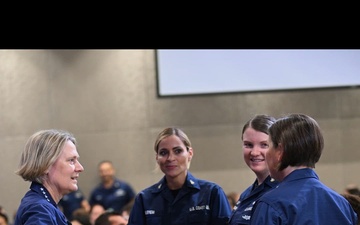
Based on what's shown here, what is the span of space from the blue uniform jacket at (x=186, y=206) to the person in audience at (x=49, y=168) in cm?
85

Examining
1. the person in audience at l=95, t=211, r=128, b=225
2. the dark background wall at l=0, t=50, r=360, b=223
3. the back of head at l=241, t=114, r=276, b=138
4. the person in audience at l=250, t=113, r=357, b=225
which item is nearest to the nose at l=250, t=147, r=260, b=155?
the back of head at l=241, t=114, r=276, b=138

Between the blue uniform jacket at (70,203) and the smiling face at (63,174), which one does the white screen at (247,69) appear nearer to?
the blue uniform jacket at (70,203)

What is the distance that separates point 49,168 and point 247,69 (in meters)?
6.73

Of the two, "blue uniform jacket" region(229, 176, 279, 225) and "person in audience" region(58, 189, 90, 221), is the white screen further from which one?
"blue uniform jacket" region(229, 176, 279, 225)

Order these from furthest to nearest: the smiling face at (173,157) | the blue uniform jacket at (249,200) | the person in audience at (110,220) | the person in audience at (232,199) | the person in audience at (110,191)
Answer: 1. the person in audience at (110,191)
2. the person in audience at (232,199)
3. the person in audience at (110,220)
4. the smiling face at (173,157)
5. the blue uniform jacket at (249,200)

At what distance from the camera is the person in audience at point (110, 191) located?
9.05m

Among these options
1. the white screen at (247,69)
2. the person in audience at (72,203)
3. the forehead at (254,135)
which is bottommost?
the person in audience at (72,203)

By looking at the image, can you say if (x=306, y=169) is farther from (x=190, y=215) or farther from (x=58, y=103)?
(x=58, y=103)

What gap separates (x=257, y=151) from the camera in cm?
363

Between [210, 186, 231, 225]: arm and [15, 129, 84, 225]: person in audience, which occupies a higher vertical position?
[15, 129, 84, 225]: person in audience

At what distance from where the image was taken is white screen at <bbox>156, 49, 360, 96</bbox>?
31.6 ft

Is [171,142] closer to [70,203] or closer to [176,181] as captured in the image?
[176,181]

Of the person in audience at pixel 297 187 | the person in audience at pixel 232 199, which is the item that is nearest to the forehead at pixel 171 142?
the person in audience at pixel 297 187
